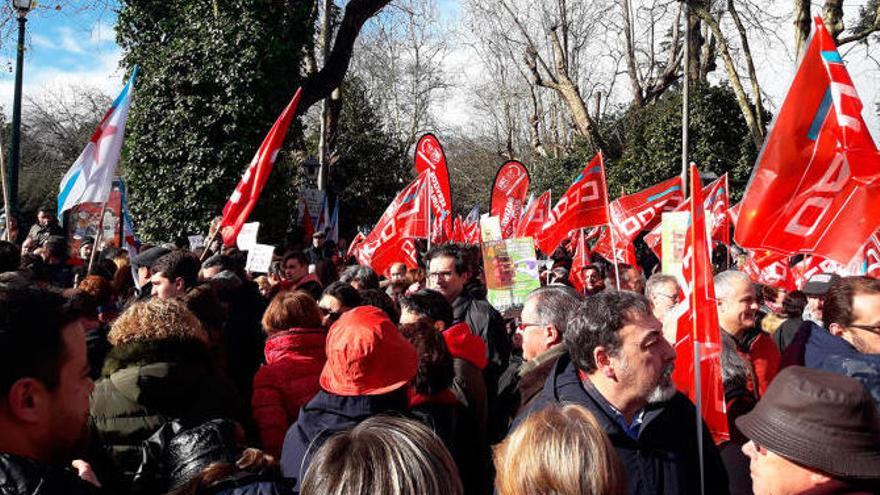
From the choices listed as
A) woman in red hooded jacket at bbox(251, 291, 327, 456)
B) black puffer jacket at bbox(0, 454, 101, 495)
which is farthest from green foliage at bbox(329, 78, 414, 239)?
black puffer jacket at bbox(0, 454, 101, 495)

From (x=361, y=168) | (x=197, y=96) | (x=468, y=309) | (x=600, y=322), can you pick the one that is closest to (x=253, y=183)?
(x=468, y=309)

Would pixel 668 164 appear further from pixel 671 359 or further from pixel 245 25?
pixel 671 359

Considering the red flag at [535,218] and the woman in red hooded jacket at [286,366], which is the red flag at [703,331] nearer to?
the woman in red hooded jacket at [286,366]

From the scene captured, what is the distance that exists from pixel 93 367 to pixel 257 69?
11.0 meters

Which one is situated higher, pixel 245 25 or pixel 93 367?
pixel 245 25

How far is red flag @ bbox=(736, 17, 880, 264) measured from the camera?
13.1 feet

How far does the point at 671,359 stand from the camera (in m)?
2.93

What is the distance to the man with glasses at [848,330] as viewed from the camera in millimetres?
3408

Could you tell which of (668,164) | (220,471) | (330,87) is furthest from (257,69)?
(220,471)

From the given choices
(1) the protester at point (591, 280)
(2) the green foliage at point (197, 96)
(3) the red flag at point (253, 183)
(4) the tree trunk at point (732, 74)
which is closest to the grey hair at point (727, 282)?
(3) the red flag at point (253, 183)

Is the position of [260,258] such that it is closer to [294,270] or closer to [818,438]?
[294,270]

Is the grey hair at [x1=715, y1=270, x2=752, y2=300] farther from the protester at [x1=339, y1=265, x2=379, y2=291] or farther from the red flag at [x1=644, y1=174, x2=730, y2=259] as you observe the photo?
the red flag at [x1=644, y1=174, x2=730, y2=259]

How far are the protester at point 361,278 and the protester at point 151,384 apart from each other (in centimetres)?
334

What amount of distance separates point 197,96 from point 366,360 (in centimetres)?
1237
